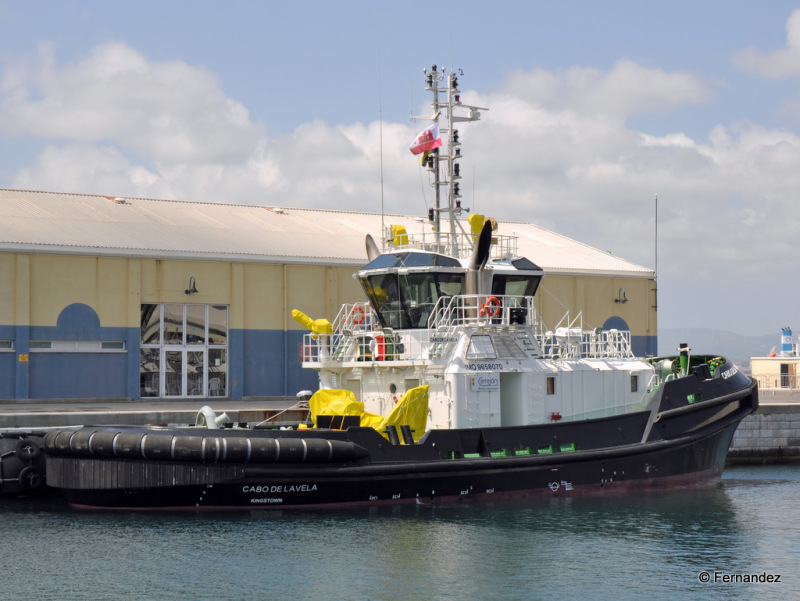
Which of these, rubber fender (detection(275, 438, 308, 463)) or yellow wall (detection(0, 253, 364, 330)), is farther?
yellow wall (detection(0, 253, 364, 330))

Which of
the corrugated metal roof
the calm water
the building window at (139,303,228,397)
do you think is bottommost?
the calm water

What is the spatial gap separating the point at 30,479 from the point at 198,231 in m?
13.4

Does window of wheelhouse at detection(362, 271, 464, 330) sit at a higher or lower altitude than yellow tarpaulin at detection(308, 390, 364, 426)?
higher

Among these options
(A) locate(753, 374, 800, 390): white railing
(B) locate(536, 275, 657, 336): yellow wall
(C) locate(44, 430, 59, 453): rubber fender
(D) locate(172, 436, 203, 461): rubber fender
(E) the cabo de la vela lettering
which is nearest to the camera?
(D) locate(172, 436, 203, 461): rubber fender

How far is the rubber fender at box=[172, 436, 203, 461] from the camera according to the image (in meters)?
14.5

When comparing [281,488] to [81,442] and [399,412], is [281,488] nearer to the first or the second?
[399,412]

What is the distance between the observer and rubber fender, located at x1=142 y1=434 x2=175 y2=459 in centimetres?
1455

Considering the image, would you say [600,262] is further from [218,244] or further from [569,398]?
[569,398]

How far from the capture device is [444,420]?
16438 millimetres

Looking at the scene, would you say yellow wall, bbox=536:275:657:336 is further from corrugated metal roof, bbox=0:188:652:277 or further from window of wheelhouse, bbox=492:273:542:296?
window of wheelhouse, bbox=492:273:542:296

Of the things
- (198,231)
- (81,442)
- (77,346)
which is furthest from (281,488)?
(198,231)

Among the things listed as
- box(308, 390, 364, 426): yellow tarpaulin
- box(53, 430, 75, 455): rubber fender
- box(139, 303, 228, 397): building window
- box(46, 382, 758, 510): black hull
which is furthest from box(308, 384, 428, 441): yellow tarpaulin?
box(139, 303, 228, 397): building window

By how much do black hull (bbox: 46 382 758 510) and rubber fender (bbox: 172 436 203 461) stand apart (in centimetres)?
11

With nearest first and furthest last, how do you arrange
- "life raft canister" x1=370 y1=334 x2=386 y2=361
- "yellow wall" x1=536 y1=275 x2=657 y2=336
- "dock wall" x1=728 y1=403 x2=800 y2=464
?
"life raft canister" x1=370 y1=334 x2=386 y2=361 < "dock wall" x1=728 y1=403 x2=800 y2=464 < "yellow wall" x1=536 y1=275 x2=657 y2=336
